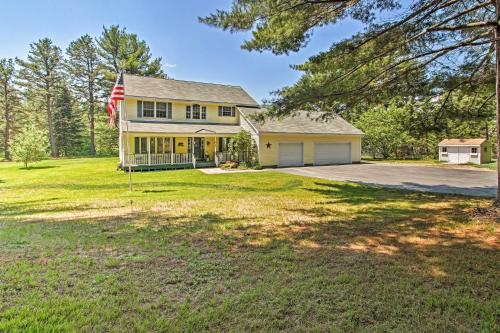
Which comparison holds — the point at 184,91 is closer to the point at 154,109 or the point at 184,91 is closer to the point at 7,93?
the point at 154,109

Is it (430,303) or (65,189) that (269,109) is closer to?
(430,303)

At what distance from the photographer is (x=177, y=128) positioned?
19.4 metres

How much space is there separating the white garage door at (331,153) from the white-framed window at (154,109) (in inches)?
465

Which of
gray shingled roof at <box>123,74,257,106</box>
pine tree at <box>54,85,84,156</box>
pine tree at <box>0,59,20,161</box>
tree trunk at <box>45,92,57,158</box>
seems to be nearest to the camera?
gray shingled roof at <box>123,74,257,106</box>

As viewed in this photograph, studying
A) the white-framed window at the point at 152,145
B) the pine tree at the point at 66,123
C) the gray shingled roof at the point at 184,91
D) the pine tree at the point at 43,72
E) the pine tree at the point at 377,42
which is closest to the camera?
the pine tree at the point at 377,42

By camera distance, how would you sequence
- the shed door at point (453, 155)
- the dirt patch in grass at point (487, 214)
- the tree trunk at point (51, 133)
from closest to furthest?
the dirt patch in grass at point (487, 214) < the shed door at point (453, 155) < the tree trunk at point (51, 133)

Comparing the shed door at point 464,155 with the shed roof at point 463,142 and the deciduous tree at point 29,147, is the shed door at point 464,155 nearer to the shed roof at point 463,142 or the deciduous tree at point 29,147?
the shed roof at point 463,142

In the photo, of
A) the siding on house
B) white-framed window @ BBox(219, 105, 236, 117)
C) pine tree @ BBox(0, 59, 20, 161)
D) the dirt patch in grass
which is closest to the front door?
the siding on house

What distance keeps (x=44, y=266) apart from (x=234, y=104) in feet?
68.6

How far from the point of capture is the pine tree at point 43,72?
34.1 meters

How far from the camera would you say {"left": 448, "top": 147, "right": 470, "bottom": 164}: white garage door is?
2252 cm

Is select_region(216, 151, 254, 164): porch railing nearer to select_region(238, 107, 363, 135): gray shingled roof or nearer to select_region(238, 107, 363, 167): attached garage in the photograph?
select_region(238, 107, 363, 167): attached garage

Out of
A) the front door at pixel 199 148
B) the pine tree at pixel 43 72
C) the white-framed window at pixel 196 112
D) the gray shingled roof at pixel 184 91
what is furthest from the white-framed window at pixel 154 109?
the pine tree at pixel 43 72

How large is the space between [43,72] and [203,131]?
29.2 meters
